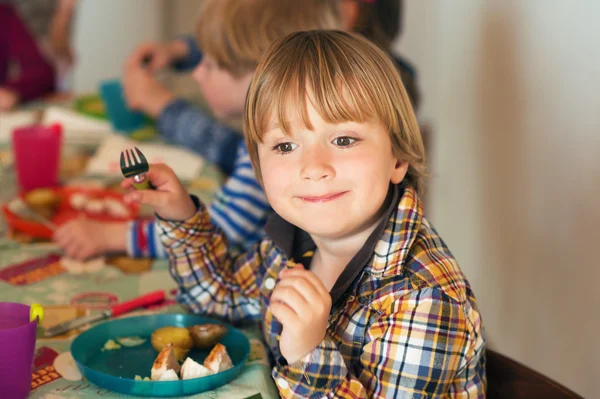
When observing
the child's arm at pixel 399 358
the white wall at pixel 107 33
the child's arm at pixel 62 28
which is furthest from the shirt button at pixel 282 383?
the white wall at pixel 107 33

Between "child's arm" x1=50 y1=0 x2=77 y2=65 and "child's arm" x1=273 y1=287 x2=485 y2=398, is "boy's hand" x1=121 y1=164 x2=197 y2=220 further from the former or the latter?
"child's arm" x1=50 y1=0 x2=77 y2=65

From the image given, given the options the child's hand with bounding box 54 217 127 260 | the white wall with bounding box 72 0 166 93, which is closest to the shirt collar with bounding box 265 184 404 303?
the child's hand with bounding box 54 217 127 260

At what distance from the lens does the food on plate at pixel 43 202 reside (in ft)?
4.24

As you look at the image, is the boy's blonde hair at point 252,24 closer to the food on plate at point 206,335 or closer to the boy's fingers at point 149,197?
the boy's fingers at point 149,197

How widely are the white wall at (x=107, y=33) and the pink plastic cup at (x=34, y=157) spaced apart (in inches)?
87.0

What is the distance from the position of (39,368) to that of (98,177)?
2.47 ft

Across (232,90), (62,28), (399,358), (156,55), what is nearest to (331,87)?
(399,358)

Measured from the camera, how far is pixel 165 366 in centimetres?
77

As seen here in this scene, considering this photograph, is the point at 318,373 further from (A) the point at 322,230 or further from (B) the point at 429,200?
(B) the point at 429,200

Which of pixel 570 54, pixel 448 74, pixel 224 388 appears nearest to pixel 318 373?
pixel 224 388

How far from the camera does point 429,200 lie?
2.49 metres

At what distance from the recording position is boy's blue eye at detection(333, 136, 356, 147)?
832 millimetres

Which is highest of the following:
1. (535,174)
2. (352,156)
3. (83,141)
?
(352,156)

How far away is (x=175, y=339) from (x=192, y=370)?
85mm
